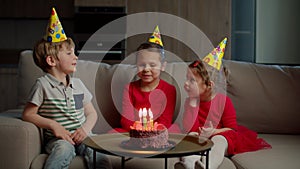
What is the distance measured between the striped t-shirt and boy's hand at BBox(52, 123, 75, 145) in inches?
3.2

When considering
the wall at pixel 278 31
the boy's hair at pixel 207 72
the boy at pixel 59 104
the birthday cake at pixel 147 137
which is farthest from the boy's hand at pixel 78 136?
the wall at pixel 278 31

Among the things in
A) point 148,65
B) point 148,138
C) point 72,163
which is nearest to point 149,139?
point 148,138

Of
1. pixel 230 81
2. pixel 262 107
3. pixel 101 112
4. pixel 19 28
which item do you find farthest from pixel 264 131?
pixel 19 28

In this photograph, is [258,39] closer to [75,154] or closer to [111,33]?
[111,33]

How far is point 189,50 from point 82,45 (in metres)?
1.17

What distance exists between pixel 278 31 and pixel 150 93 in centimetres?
269

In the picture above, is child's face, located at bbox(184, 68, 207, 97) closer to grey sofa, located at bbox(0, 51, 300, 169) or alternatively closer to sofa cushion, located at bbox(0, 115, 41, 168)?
grey sofa, located at bbox(0, 51, 300, 169)

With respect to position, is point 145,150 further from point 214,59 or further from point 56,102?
point 214,59

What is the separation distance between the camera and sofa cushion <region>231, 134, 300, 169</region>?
193 cm

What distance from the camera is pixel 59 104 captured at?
7.00 ft

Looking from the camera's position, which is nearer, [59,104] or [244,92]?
[59,104]

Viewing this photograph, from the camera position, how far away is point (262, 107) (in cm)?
252

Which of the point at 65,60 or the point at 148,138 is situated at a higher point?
the point at 65,60

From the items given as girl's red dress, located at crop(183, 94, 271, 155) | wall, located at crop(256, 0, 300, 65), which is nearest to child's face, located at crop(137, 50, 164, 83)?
girl's red dress, located at crop(183, 94, 271, 155)
